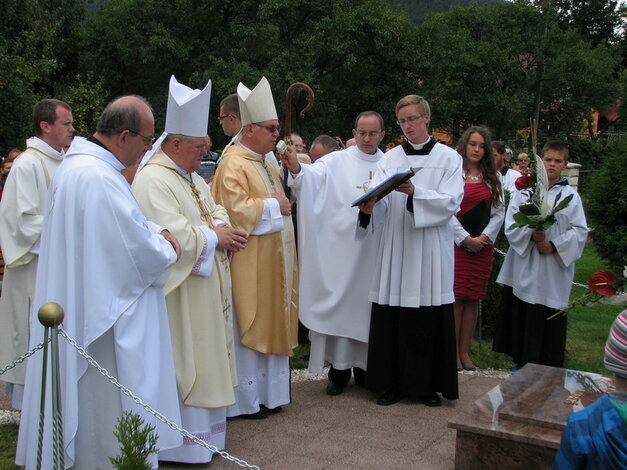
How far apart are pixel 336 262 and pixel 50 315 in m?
3.25

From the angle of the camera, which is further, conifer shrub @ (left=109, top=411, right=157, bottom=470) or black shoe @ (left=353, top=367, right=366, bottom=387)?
black shoe @ (left=353, top=367, right=366, bottom=387)

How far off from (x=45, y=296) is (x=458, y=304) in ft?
14.1

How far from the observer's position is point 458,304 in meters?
6.91

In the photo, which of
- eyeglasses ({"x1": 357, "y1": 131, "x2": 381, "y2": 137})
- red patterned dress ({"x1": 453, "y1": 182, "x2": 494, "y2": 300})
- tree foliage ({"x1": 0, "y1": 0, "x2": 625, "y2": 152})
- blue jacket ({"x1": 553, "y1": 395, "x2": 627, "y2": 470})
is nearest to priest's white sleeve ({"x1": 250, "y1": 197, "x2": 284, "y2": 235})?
eyeglasses ({"x1": 357, "y1": 131, "x2": 381, "y2": 137})

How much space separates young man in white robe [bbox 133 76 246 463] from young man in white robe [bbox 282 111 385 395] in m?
1.50

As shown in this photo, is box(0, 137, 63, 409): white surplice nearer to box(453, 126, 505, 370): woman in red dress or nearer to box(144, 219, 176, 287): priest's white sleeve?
box(144, 219, 176, 287): priest's white sleeve

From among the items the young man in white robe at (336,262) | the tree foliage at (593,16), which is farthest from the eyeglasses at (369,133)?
the tree foliage at (593,16)

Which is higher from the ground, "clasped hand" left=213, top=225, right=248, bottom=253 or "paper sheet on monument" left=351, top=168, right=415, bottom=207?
"paper sheet on monument" left=351, top=168, right=415, bottom=207

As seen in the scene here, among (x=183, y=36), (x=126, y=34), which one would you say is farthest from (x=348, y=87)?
(x=126, y=34)

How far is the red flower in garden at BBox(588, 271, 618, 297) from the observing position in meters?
3.89

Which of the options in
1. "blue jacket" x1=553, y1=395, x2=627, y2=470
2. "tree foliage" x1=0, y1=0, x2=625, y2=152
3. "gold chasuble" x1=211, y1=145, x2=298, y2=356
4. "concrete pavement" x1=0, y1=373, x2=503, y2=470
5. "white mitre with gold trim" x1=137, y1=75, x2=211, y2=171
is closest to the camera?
"blue jacket" x1=553, y1=395, x2=627, y2=470

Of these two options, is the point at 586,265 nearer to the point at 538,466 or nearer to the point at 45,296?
the point at 538,466

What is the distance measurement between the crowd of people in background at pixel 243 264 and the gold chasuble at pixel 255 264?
13 mm

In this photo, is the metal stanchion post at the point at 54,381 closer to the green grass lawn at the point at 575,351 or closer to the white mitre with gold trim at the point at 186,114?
the green grass lawn at the point at 575,351
